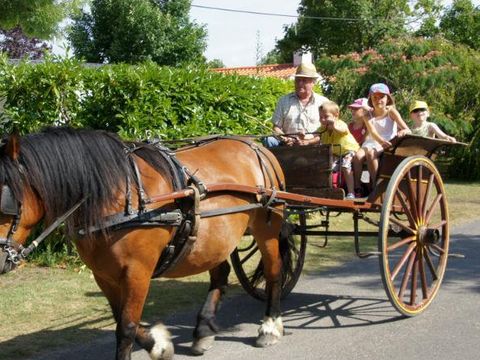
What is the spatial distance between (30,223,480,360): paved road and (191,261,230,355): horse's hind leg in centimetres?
9

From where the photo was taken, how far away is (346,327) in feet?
19.1

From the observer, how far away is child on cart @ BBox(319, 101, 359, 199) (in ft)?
20.5

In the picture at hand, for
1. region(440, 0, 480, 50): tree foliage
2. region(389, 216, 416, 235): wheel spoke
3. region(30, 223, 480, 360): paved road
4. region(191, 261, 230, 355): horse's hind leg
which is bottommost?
region(30, 223, 480, 360): paved road

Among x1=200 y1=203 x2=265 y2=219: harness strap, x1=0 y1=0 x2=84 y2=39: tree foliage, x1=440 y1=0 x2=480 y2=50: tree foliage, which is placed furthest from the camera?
x1=440 y1=0 x2=480 y2=50: tree foliage

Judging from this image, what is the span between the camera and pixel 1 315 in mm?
6188

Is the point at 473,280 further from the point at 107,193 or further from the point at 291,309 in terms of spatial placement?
the point at 107,193

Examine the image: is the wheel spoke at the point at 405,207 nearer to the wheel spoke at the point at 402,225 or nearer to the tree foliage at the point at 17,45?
the wheel spoke at the point at 402,225

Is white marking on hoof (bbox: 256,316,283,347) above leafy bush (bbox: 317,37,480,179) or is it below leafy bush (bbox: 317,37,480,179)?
below

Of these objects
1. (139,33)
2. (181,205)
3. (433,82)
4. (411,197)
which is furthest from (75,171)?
(139,33)

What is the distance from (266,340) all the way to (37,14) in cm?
707

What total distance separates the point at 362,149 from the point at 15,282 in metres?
4.02

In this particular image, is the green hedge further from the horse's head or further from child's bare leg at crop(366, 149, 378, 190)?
the horse's head

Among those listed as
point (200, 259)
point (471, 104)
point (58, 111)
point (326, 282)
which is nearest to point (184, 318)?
point (200, 259)

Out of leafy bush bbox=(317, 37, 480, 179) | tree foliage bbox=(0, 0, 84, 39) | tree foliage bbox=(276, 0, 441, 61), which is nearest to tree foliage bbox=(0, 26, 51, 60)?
tree foliage bbox=(276, 0, 441, 61)
